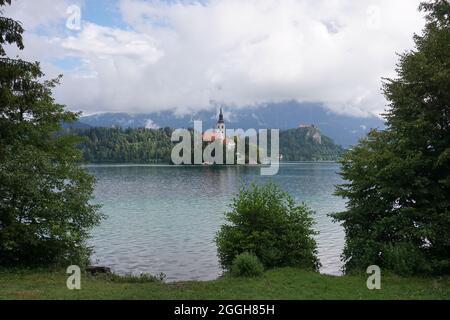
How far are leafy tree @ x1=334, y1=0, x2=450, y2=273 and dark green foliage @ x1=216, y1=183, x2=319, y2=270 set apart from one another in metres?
2.78

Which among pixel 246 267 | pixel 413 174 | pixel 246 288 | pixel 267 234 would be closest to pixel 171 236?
pixel 267 234

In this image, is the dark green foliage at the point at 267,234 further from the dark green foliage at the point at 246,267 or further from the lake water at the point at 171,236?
the lake water at the point at 171,236

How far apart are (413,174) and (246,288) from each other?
11214 millimetres

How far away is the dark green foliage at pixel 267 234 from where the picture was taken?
2483 centimetres

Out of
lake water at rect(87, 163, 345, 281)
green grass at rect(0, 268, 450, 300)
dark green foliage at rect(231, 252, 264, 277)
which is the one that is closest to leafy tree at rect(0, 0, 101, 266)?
green grass at rect(0, 268, 450, 300)

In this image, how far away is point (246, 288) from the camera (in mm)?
18672

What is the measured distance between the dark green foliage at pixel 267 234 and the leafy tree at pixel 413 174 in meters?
2.78

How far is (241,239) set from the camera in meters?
25.2

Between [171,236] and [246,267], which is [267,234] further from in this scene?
[171,236]

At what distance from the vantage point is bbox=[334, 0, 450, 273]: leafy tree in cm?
2184

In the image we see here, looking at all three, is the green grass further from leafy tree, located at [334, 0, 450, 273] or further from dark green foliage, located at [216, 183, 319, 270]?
dark green foliage, located at [216, 183, 319, 270]

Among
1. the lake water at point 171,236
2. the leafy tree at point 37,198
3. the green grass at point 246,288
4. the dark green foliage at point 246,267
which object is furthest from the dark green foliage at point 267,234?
the leafy tree at point 37,198

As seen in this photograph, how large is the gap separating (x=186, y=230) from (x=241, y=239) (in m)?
24.9
